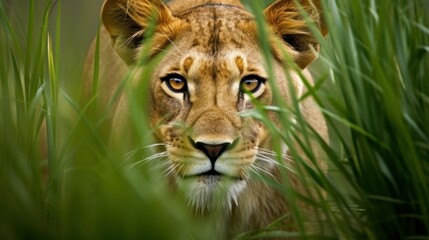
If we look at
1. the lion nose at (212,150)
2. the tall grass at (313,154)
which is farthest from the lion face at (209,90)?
the tall grass at (313,154)

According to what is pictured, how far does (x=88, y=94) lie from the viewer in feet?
15.8

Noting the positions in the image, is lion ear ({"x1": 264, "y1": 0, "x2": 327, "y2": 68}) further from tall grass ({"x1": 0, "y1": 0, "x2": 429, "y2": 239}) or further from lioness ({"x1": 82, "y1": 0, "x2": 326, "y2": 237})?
tall grass ({"x1": 0, "y1": 0, "x2": 429, "y2": 239})

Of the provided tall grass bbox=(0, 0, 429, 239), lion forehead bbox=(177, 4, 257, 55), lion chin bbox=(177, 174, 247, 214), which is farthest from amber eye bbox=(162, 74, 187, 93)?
tall grass bbox=(0, 0, 429, 239)

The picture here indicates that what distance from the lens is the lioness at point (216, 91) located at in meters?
3.16

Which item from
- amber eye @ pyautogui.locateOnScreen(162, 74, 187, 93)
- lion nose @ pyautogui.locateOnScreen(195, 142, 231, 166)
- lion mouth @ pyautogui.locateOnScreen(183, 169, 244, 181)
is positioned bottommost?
lion mouth @ pyautogui.locateOnScreen(183, 169, 244, 181)

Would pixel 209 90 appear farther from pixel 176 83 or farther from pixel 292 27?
pixel 292 27

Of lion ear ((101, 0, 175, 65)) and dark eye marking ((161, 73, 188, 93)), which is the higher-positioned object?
lion ear ((101, 0, 175, 65))

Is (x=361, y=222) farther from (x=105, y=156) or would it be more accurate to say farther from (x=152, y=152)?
(x=152, y=152)

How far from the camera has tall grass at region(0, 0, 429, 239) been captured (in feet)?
7.32

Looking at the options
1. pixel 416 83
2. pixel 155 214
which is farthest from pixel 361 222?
pixel 155 214

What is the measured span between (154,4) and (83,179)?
138 centimetres

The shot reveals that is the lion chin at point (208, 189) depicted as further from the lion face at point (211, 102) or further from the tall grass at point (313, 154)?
the tall grass at point (313, 154)

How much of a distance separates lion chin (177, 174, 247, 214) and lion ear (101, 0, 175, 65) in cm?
63

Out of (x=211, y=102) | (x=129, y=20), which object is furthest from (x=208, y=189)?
(x=129, y=20)
